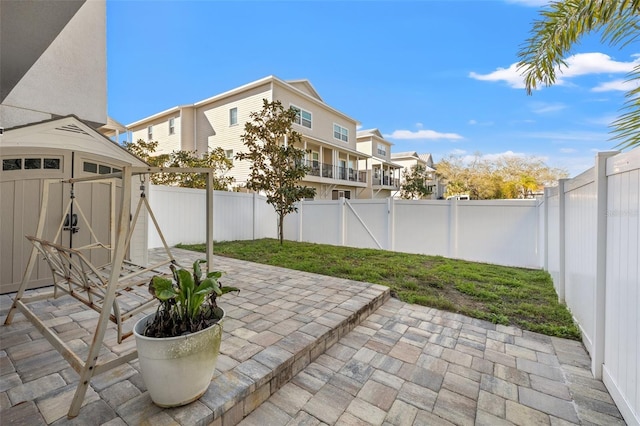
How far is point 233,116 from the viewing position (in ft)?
51.1

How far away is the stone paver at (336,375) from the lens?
184 cm

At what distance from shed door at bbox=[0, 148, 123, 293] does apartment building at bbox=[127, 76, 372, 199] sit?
11.0 m

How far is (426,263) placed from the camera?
6.60 metres

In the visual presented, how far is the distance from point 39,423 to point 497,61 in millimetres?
12128

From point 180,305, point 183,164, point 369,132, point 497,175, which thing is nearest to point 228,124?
point 183,164

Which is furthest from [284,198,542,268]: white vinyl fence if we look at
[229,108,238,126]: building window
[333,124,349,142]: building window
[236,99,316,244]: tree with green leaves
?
[333,124,349,142]: building window

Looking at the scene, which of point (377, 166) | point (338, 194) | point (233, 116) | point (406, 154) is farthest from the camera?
point (406, 154)

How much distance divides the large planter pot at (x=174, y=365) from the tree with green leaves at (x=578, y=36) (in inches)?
156

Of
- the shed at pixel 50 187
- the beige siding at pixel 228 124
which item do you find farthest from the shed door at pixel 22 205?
the beige siding at pixel 228 124

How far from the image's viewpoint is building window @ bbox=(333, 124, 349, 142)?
19.3m

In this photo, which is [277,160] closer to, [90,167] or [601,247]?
[90,167]

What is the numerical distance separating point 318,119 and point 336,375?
17.1 m

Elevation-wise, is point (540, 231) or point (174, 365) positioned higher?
point (540, 231)

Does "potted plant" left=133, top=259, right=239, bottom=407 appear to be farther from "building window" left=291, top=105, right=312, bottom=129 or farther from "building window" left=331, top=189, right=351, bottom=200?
"building window" left=331, top=189, right=351, bottom=200
